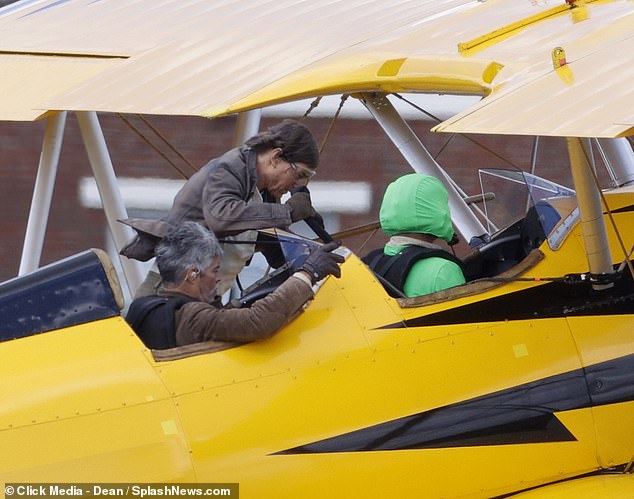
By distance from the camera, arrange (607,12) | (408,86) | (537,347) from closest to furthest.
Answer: (537,347), (408,86), (607,12)

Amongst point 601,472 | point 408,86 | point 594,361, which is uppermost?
point 408,86

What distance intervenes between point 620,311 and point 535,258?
41 cm

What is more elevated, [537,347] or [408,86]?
[408,86]

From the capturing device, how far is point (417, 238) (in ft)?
16.5

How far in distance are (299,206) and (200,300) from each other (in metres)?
0.70

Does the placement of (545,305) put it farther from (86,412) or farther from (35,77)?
(35,77)

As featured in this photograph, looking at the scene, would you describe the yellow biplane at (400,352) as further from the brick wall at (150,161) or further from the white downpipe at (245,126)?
the brick wall at (150,161)

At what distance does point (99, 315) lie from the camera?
169 inches

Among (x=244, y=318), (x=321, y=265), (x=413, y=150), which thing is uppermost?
(x=413, y=150)

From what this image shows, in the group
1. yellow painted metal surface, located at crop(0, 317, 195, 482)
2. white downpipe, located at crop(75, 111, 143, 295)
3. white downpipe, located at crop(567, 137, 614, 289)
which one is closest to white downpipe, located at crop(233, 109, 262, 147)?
white downpipe, located at crop(75, 111, 143, 295)

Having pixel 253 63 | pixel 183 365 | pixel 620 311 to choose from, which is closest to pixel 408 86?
pixel 253 63

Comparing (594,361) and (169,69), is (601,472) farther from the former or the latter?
(169,69)

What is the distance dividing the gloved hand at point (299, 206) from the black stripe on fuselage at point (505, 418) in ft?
3.43

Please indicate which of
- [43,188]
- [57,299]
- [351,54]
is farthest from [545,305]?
[43,188]
